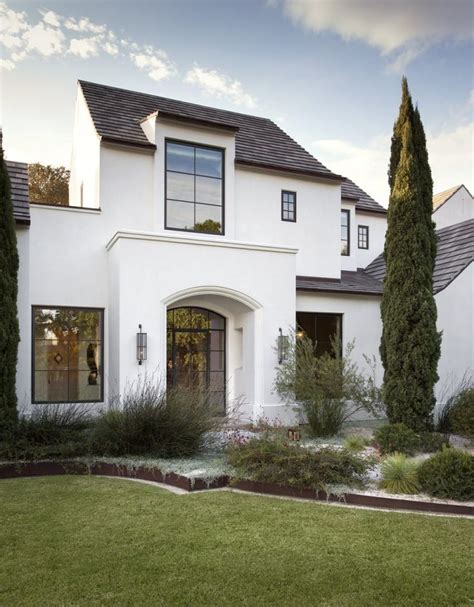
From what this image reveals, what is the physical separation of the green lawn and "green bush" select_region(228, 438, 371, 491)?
0.45 m

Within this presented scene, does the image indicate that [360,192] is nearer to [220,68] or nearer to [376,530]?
[220,68]

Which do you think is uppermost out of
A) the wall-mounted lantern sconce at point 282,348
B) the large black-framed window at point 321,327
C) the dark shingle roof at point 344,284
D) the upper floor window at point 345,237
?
the upper floor window at point 345,237

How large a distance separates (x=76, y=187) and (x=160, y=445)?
33.2 feet

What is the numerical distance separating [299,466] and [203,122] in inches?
364

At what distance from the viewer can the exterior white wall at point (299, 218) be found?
1428cm

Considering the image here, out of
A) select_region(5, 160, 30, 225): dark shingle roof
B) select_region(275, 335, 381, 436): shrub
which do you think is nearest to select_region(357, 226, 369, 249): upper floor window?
select_region(275, 335, 381, 436): shrub

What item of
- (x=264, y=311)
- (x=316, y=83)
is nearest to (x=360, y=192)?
(x=316, y=83)

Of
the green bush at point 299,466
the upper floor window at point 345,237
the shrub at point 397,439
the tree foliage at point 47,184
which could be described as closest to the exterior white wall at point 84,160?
the green bush at point 299,466

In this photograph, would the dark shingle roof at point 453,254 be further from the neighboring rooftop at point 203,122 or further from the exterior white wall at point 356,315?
the neighboring rooftop at point 203,122

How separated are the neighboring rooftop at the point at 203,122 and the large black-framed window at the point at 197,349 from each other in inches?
166

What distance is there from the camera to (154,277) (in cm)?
1141

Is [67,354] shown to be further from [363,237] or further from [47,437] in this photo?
[363,237]

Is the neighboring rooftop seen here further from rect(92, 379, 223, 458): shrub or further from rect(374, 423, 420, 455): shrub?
rect(374, 423, 420, 455): shrub

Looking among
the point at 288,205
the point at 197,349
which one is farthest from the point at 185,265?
the point at 288,205
